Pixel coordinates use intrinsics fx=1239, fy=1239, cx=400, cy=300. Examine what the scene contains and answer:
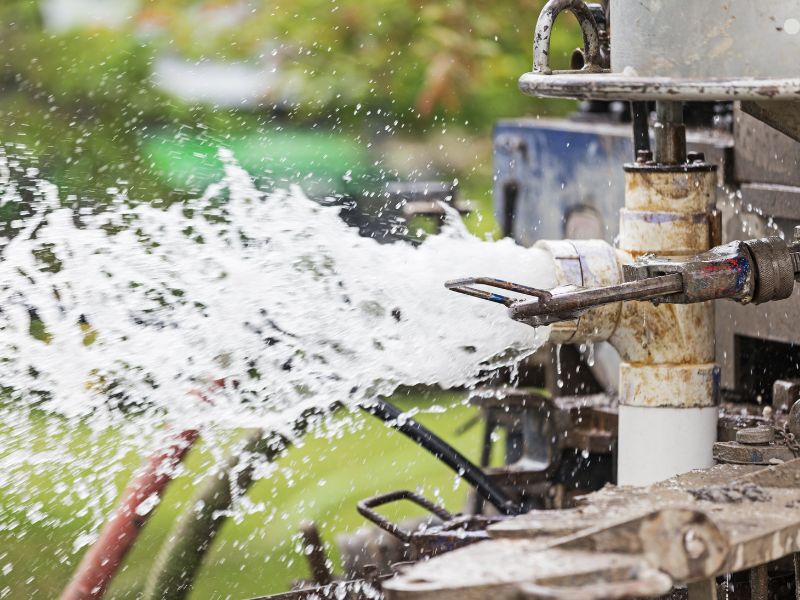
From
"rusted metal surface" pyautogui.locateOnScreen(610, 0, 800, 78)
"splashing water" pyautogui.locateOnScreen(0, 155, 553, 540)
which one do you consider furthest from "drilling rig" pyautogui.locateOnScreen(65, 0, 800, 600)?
"splashing water" pyautogui.locateOnScreen(0, 155, 553, 540)

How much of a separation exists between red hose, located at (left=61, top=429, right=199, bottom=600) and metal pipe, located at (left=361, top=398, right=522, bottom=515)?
1.14ft

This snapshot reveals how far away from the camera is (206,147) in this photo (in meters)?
6.63

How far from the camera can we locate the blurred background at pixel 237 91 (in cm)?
570

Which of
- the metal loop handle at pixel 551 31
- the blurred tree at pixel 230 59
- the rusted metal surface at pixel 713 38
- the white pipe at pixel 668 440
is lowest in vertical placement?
the white pipe at pixel 668 440

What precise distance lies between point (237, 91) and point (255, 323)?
393 centimetres

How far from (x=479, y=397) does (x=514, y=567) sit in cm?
162

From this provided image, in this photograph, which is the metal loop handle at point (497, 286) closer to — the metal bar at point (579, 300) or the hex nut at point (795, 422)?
the metal bar at point (579, 300)

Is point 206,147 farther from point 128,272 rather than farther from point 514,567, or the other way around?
point 514,567

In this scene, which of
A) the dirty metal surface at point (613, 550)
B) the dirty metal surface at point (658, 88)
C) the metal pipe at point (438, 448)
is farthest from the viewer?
the metal pipe at point (438, 448)

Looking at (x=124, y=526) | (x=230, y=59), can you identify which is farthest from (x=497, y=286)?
(x=230, y=59)

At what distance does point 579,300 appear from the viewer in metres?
1.63

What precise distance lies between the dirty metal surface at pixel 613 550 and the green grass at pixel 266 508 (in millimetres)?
3259

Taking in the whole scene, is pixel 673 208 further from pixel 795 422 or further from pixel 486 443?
pixel 486 443

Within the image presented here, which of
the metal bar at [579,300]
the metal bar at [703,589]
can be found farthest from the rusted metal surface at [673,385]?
the metal bar at [703,589]
